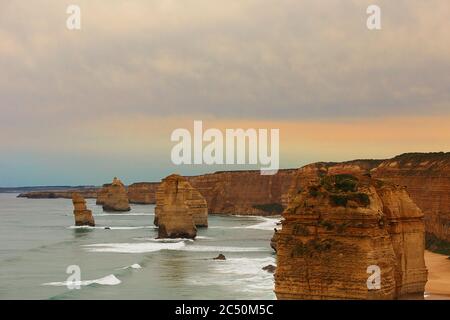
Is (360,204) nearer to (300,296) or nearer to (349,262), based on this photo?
(349,262)

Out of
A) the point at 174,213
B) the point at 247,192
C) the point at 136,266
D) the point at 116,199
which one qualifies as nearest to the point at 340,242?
the point at 136,266

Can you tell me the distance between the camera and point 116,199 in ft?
558

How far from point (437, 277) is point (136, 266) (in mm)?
25444

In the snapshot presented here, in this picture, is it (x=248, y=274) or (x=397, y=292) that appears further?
(x=248, y=274)

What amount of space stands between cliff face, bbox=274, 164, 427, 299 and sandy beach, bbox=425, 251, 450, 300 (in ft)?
37.1

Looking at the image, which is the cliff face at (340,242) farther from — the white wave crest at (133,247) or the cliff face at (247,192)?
the cliff face at (247,192)

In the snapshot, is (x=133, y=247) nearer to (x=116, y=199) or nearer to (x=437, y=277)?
(x=437, y=277)

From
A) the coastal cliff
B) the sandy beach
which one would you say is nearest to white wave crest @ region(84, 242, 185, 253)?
the coastal cliff

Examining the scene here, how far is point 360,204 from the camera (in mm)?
24234

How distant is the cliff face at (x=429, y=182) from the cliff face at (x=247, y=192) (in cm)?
8623

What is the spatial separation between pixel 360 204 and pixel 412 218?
4.37 metres

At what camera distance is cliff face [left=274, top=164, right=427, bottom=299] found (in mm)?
23594
